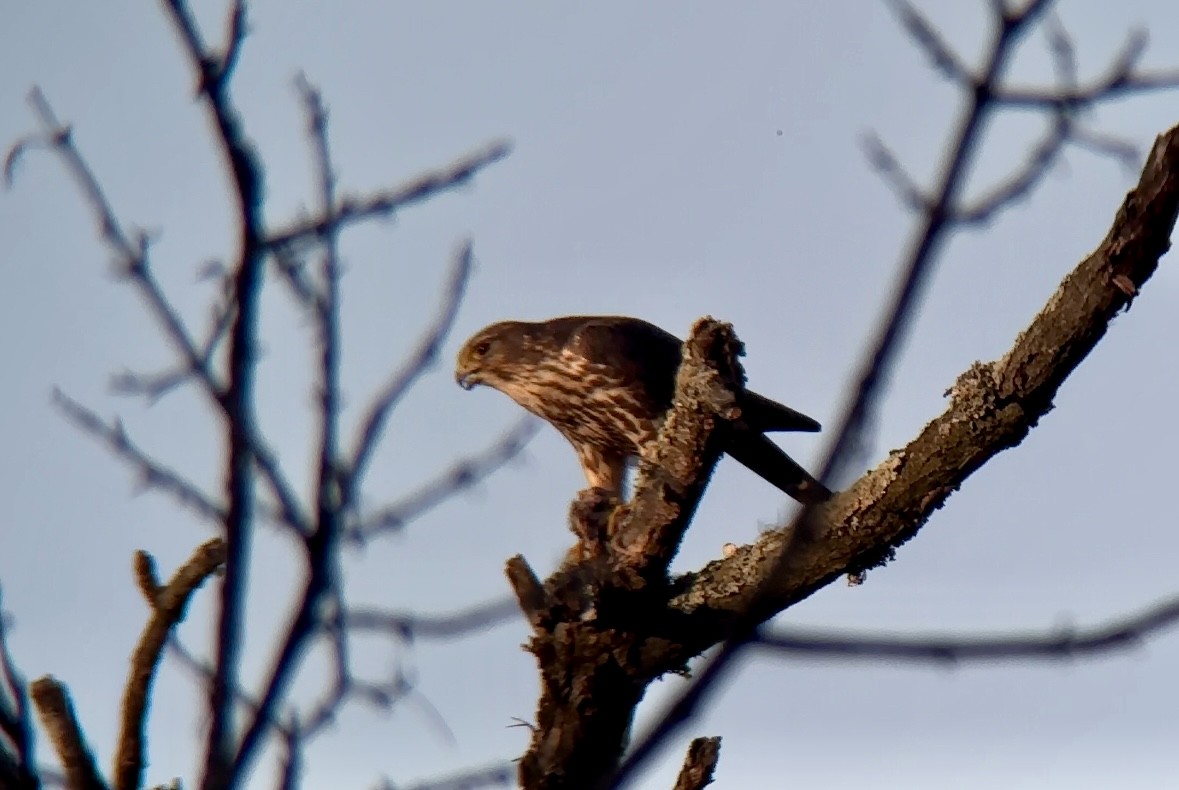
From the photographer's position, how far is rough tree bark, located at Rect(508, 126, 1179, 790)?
4.15m

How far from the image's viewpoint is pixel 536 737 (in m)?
4.28

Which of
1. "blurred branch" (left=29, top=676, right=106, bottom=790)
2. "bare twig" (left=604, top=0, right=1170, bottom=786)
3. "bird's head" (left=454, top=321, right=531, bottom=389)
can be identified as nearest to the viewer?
"bare twig" (left=604, top=0, right=1170, bottom=786)

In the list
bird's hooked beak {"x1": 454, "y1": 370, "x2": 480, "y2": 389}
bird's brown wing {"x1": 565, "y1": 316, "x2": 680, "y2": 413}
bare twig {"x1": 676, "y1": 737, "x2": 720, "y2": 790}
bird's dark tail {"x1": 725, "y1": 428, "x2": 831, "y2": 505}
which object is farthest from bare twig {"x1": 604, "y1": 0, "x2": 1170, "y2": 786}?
bird's hooked beak {"x1": 454, "y1": 370, "x2": 480, "y2": 389}

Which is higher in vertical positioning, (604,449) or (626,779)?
(604,449)

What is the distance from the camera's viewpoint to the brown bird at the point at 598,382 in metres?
6.61

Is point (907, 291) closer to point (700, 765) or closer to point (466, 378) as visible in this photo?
point (700, 765)

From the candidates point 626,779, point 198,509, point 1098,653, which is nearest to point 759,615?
point 626,779

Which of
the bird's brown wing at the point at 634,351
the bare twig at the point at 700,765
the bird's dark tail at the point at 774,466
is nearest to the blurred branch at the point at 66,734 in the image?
the bare twig at the point at 700,765

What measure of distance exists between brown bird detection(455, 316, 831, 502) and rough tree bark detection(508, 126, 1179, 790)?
1.67 meters

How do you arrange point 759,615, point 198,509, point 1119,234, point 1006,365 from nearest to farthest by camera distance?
point 759,615 < point 198,509 < point 1119,234 < point 1006,365

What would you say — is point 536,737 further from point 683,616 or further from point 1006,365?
point 1006,365

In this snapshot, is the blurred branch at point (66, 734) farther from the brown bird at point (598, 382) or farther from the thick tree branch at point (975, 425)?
the brown bird at point (598, 382)

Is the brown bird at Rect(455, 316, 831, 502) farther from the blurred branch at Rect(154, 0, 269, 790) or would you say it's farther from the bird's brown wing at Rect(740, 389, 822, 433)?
the blurred branch at Rect(154, 0, 269, 790)

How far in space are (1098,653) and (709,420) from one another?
2704 mm
